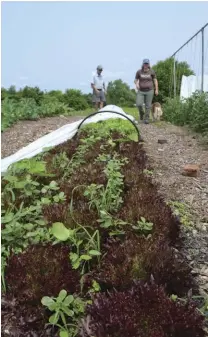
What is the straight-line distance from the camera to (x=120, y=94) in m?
27.5

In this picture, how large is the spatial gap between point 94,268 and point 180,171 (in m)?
4.01

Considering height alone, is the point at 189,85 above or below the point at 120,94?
above

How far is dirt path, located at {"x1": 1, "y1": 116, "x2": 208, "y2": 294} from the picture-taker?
10.2 ft

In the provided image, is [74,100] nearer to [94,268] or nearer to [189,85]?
[189,85]

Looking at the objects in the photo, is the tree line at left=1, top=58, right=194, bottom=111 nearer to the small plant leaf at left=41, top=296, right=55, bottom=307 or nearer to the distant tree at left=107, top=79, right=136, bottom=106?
the distant tree at left=107, top=79, right=136, bottom=106

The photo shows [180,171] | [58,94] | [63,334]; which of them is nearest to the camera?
[63,334]

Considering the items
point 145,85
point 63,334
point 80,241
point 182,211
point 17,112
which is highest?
point 145,85

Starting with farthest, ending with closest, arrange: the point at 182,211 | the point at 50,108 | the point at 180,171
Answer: the point at 50,108
the point at 180,171
the point at 182,211

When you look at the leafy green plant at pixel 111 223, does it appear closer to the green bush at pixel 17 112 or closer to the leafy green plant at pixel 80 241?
the leafy green plant at pixel 80 241

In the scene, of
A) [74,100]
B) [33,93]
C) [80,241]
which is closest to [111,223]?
[80,241]

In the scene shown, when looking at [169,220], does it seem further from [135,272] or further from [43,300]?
[43,300]

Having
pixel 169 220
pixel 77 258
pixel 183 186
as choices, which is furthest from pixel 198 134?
pixel 77 258

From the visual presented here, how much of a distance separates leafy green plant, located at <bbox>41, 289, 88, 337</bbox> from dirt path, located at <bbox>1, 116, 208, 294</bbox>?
992 mm

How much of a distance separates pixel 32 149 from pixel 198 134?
3929 millimetres
